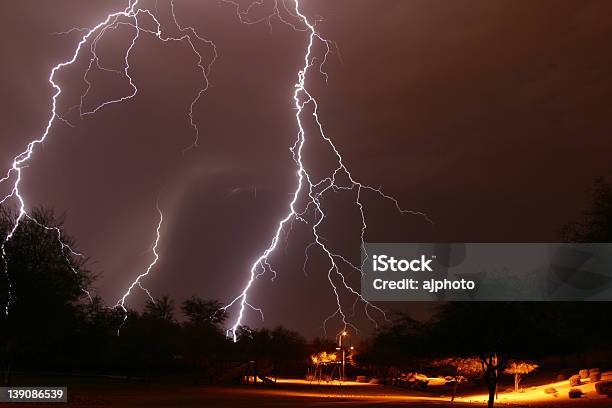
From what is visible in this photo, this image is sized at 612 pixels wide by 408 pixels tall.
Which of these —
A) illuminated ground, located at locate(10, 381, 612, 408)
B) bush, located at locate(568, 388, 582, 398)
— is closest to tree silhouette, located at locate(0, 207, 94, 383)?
illuminated ground, located at locate(10, 381, 612, 408)

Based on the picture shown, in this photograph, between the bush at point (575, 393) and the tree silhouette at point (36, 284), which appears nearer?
the tree silhouette at point (36, 284)

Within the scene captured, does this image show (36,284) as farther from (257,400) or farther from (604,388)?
(604,388)

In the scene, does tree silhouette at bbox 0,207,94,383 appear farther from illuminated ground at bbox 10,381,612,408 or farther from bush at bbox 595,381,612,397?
bush at bbox 595,381,612,397

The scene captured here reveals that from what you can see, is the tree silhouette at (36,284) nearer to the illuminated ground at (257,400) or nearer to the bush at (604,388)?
the illuminated ground at (257,400)

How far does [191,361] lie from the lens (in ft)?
185

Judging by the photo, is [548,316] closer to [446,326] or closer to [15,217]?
[446,326]

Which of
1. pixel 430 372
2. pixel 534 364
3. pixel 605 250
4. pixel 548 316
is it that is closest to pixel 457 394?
pixel 534 364

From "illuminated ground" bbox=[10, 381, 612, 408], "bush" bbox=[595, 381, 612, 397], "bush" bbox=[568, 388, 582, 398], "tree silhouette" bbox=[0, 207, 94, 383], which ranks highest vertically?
"tree silhouette" bbox=[0, 207, 94, 383]

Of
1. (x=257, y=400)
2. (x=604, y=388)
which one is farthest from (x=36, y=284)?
(x=604, y=388)

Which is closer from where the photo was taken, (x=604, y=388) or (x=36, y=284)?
Result: (x=36, y=284)

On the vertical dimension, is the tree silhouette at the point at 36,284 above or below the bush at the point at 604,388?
above

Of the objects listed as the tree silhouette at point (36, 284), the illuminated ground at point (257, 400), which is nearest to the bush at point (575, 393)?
the illuminated ground at point (257, 400)

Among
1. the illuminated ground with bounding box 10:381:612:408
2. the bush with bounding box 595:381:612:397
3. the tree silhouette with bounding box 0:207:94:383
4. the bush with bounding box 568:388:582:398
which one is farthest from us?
the bush with bounding box 568:388:582:398

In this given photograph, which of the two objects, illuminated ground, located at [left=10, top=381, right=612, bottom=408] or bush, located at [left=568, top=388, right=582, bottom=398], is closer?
illuminated ground, located at [left=10, top=381, right=612, bottom=408]
